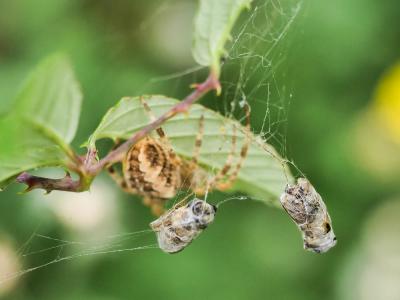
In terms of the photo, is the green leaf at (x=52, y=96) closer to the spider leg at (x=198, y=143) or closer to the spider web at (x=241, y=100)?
the spider leg at (x=198, y=143)

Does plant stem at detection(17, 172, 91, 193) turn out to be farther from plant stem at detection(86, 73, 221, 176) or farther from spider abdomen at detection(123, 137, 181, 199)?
spider abdomen at detection(123, 137, 181, 199)

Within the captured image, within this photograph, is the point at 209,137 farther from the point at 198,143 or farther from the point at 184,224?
the point at 184,224

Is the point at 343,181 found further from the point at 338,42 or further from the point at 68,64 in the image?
the point at 68,64

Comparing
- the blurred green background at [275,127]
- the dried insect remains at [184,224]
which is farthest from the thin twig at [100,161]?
the blurred green background at [275,127]

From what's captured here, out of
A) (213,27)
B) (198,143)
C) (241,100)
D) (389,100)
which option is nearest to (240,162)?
(198,143)

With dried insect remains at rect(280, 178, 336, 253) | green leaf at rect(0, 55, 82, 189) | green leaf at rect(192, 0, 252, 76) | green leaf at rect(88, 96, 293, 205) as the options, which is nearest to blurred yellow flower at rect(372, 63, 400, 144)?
green leaf at rect(88, 96, 293, 205)

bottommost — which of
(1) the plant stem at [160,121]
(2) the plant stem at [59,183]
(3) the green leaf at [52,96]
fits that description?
(2) the plant stem at [59,183]
